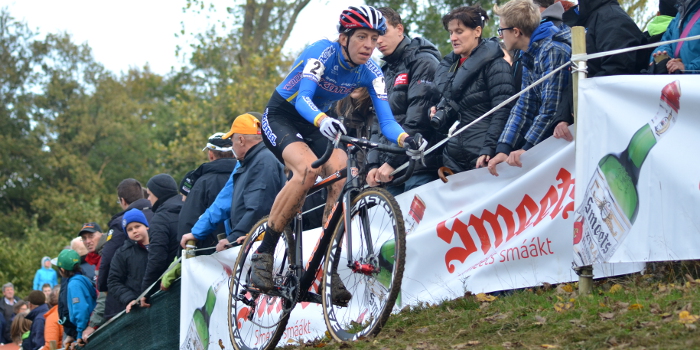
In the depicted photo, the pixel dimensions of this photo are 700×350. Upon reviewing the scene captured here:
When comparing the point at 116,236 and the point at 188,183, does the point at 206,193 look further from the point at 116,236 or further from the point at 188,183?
the point at 116,236

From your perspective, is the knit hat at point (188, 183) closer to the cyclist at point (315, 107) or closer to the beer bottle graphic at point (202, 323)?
the beer bottle graphic at point (202, 323)

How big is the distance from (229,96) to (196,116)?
1.44 metres

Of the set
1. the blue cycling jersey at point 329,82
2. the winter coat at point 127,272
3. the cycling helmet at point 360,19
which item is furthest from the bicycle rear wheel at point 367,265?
the winter coat at point 127,272

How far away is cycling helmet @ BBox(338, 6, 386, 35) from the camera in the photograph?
5.86m

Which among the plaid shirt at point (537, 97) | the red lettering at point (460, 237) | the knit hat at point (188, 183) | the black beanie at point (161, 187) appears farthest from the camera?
the black beanie at point (161, 187)

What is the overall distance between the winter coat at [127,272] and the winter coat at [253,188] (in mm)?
1919

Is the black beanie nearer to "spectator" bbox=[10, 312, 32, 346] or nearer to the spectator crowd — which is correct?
the spectator crowd

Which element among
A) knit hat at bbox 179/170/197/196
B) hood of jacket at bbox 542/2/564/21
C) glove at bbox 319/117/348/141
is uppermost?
hood of jacket at bbox 542/2/564/21

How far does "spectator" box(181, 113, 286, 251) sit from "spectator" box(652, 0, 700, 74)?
381cm

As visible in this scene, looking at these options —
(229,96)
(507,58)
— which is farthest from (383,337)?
(229,96)

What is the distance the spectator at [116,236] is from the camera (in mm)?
9828

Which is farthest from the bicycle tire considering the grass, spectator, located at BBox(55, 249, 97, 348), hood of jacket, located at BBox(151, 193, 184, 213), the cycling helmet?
spectator, located at BBox(55, 249, 97, 348)

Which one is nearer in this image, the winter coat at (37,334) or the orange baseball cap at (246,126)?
the orange baseball cap at (246,126)

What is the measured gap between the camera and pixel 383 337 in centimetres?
551
